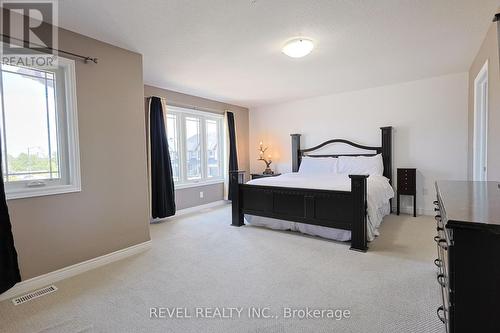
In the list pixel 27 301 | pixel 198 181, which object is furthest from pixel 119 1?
pixel 198 181

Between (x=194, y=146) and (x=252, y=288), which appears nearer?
(x=252, y=288)

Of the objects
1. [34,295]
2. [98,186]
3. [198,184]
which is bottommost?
[34,295]

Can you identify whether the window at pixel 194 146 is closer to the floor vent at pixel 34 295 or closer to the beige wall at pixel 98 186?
the beige wall at pixel 98 186

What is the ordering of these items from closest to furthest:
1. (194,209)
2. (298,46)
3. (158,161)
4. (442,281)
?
1. (442,281)
2. (298,46)
3. (158,161)
4. (194,209)

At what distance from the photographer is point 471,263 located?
3.18 feet

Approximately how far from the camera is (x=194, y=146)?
17.1 feet

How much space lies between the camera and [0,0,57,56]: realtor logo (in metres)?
2.07

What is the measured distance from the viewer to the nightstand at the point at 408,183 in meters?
A: 4.27

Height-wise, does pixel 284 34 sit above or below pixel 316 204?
above

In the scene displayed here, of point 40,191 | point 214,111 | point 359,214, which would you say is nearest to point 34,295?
point 40,191

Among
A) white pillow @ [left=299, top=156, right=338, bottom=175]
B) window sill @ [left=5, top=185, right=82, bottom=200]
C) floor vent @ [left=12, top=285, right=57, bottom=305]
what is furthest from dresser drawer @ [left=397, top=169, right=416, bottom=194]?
floor vent @ [left=12, top=285, right=57, bottom=305]

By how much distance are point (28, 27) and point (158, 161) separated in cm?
238

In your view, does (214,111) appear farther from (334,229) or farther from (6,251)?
(6,251)

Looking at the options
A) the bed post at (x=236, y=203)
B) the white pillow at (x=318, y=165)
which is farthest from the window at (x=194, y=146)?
the white pillow at (x=318, y=165)
